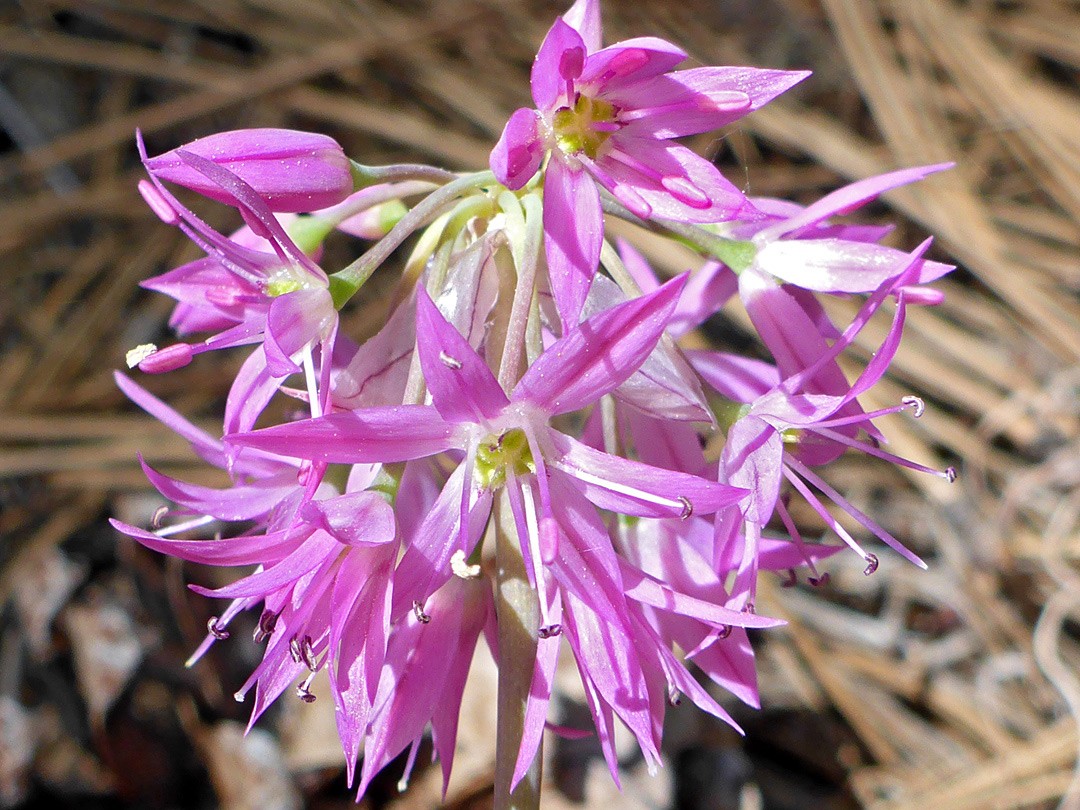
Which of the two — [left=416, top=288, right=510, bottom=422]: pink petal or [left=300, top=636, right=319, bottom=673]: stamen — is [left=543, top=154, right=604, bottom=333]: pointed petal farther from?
[left=300, top=636, right=319, bottom=673]: stamen

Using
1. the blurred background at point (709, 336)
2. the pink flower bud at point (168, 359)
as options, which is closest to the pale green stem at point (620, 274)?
the pink flower bud at point (168, 359)

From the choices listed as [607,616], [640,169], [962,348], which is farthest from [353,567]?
[962,348]

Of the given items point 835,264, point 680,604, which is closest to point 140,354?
point 680,604

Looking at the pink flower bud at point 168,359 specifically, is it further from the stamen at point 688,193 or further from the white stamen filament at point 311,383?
the stamen at point 688,193

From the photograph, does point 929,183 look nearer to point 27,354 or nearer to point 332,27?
point 332,27

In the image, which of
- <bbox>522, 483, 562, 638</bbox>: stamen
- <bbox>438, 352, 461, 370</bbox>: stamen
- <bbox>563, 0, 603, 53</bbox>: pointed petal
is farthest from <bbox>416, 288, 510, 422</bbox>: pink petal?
<bbox>563, 0, 603, 53</bbox>: pointed petal

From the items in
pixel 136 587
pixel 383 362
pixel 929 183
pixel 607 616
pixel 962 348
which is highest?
pixel 383 362
